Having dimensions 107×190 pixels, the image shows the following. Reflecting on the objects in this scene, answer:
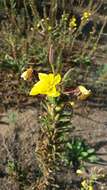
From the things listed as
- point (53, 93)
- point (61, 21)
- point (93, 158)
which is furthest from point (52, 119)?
point (61, 21)

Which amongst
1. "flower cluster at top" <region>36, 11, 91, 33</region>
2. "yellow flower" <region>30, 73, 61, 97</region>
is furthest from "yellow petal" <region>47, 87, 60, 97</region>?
"flower cluster at top" <region>36, 11, 91, 33</region>

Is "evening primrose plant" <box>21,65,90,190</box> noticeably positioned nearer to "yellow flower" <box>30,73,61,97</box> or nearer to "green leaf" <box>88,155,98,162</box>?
"yellow flower" <box>30,73,61,97</box>

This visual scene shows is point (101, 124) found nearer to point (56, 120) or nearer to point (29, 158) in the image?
point (29, 158)

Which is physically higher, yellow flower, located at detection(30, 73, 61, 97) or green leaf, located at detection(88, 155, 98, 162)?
yellow flower, located at detection(30, 73, 61, 97)

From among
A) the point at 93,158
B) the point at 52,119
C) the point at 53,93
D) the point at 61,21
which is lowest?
the point at 93,158

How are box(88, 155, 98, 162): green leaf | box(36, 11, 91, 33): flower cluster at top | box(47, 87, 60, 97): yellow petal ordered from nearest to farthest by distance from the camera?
box(47, 87, 60, 97): yellow petal, box(88, 155, 98, 162): green leaf, box(36, 11, 91, 33): flower cluster at top

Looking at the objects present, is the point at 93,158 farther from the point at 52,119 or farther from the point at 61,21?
the point at 61,21

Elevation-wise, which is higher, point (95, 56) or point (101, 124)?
point (95, 56)

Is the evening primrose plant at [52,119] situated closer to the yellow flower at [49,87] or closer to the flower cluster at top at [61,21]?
the yellow flower at [49,87]

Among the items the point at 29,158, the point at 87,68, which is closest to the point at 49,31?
the point at 87,68

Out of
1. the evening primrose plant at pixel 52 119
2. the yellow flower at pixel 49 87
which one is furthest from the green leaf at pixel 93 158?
the yellow flower at pixel 49 87

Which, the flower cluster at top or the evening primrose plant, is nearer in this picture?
the evening primrose plant
